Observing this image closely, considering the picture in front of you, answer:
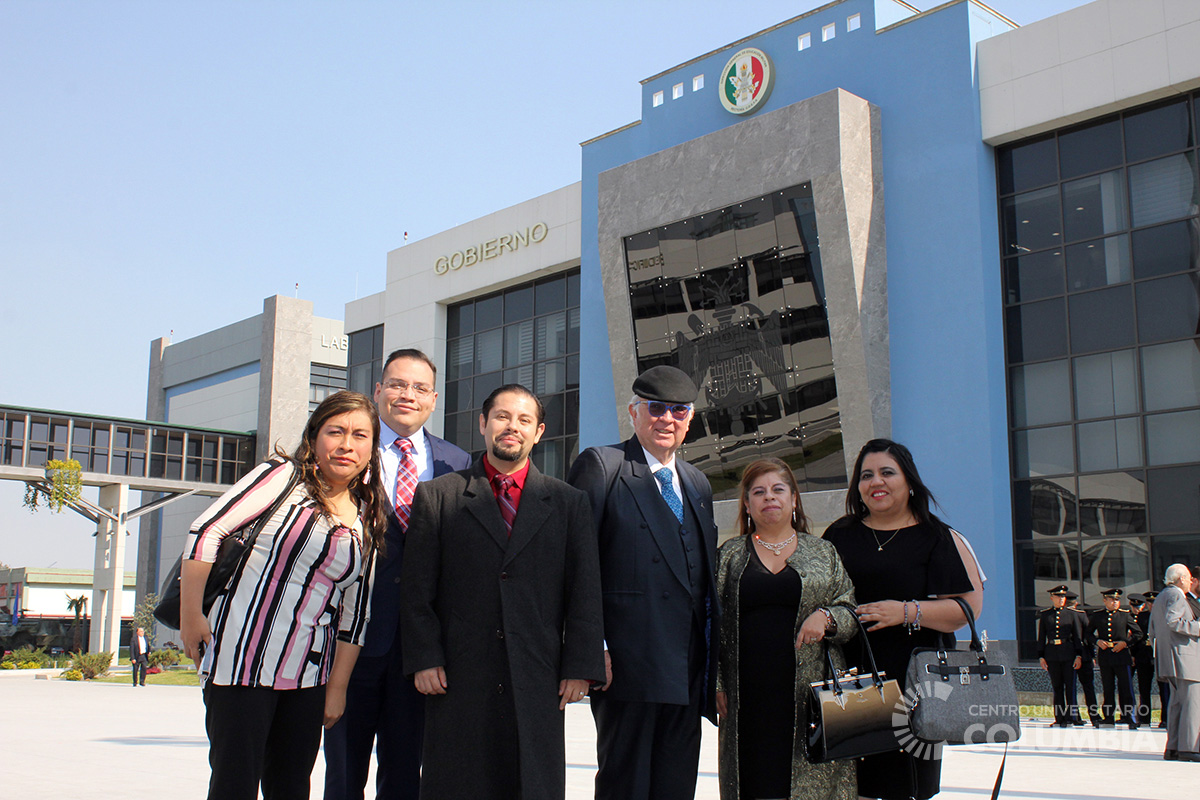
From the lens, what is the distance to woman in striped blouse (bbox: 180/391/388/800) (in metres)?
3.88

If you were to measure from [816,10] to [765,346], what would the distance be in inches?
289

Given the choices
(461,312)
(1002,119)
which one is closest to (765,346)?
(1002,119)

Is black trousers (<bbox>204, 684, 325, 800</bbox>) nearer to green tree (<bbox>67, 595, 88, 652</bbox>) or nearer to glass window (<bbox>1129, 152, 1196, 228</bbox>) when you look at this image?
glass window (<bbox>1129, 152, 1196, 228</bbox>)

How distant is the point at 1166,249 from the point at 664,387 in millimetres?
17024

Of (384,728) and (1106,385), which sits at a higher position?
(1106,385)

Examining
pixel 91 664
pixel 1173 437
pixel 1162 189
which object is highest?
pixel 1162 189

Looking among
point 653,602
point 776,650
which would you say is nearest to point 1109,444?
point 776,650

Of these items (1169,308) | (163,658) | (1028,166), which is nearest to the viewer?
(1169,308)

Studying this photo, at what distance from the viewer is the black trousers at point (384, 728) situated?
4.77m

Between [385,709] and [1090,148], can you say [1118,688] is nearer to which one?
[1090,148]

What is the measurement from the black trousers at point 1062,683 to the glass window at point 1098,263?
24.8ft

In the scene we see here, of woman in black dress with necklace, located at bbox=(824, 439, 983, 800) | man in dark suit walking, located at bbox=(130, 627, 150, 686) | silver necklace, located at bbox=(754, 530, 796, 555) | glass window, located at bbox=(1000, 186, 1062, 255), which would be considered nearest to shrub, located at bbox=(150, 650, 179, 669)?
man in dark suit walking, located at bbox=(130, 627, 150, 686)

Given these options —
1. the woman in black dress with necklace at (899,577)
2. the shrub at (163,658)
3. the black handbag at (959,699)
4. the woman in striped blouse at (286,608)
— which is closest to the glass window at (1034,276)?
the woman in black dress with necklace at (899,577)

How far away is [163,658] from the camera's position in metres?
34.0
